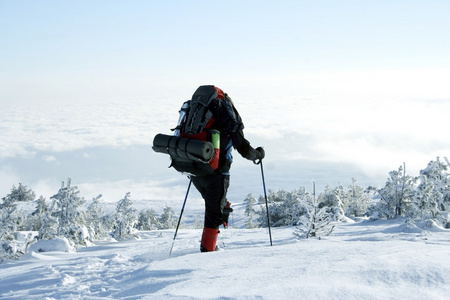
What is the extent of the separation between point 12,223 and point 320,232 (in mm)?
9914

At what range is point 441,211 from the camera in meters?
11.1

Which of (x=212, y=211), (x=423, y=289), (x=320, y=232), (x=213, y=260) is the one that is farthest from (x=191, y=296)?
(x=320, y=232)

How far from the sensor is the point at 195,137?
5.75m

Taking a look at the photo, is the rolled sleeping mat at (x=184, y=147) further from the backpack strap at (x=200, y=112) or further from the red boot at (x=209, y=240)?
the red boot at (x=209, y=240)

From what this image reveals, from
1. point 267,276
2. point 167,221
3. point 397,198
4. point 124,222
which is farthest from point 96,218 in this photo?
point 167,221

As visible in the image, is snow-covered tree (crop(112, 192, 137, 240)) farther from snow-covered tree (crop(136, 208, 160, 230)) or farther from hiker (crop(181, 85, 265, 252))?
snow-covered tree (crop(136, 208, 160, 230))

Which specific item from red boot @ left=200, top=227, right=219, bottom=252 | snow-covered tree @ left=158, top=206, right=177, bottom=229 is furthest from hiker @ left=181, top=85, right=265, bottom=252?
snow-covered tree @ left=158, top=206, right=177, bottom=229

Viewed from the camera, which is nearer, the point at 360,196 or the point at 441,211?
the point at 441,211

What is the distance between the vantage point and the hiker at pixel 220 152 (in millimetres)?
5836

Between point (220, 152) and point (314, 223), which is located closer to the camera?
point (220, 152)

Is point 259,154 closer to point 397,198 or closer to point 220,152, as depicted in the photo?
point 220,152

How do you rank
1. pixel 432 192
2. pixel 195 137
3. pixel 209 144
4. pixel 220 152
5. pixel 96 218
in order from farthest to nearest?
1. pixel 96 218
2. pixel 432 192
3. pixel 220 152
4. pixel 195 137
5. pixel 209 144

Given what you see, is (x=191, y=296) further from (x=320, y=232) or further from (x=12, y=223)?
(x=12, y=223)

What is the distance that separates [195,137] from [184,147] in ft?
1.03
